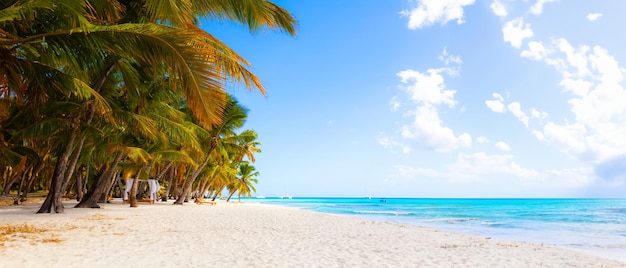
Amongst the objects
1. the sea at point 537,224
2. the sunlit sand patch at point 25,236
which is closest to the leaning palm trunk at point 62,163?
the sunlit sand patch at point 25,236

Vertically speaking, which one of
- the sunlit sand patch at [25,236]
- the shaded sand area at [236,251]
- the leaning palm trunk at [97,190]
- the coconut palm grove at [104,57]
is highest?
the coconut palm grove at [104,57]

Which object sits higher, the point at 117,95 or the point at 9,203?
the point at 117,95

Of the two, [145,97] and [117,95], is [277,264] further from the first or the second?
[145,97]

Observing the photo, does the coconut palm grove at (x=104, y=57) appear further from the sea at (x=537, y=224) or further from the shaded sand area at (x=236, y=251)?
the sea at (x=537, y=224)

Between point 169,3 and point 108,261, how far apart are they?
338cm

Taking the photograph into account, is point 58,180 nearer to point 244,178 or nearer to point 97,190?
point 97,190

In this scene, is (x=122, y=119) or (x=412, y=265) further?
(x=122, y=119)

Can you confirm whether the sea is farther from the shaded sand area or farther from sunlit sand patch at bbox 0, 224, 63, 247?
sunlit sand patch at bbox 0, 224, 63, 247

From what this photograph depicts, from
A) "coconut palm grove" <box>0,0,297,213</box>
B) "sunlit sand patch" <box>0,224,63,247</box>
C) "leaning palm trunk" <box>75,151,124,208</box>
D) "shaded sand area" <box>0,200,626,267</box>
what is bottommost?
"shaded sand area" <box>0,200,626,267</box>

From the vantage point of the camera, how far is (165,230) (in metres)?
8.49

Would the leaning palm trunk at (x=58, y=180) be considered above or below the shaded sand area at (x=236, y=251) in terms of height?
above

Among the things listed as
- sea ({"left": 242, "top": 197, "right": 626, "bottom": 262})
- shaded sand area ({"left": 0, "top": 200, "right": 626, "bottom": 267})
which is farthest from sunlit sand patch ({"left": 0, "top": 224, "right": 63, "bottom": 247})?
sea ({"left": 242, "top": 197, "right": 626, "bottom": 262})

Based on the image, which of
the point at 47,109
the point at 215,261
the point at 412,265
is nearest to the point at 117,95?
the point at 47,109

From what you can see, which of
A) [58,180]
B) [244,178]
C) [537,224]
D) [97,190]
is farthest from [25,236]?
[244,178]
